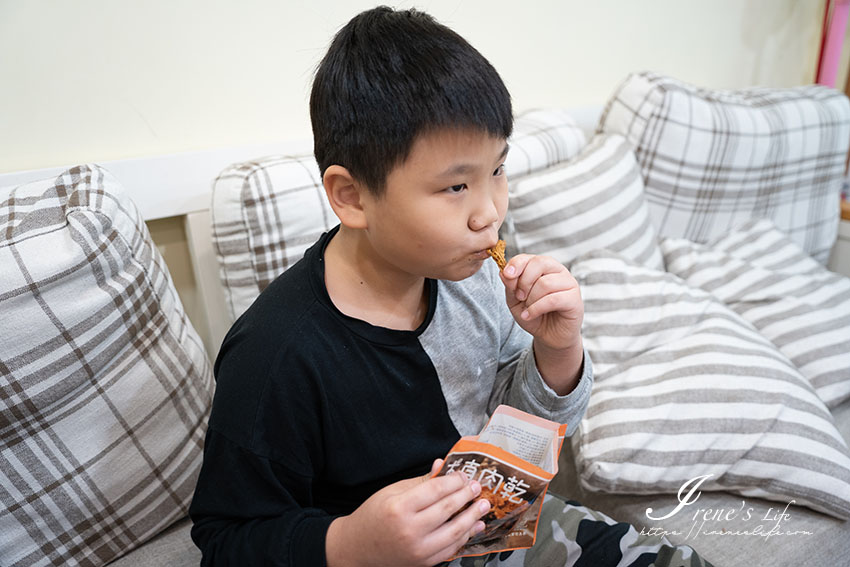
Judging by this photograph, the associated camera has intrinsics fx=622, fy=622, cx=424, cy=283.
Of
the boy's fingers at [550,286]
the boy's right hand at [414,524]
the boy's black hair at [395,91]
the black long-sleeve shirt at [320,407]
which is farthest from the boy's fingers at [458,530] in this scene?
the boy's black hair at [395,91]

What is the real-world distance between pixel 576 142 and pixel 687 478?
849 mm

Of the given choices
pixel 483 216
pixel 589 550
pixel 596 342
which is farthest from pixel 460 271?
pixel 596 342

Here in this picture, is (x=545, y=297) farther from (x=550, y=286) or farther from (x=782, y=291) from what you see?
(x=782, y=291)

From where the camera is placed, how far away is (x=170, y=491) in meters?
0.95

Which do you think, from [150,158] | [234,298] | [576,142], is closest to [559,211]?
[576,142]

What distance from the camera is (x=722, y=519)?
3.39 ft

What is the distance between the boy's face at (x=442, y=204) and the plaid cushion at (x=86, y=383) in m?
0.43

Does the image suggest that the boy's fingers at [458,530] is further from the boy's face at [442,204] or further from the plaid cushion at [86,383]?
the plaid cushion at [86,383]

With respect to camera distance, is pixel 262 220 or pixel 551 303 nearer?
pixel 551 303

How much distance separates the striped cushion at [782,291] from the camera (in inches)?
52.7

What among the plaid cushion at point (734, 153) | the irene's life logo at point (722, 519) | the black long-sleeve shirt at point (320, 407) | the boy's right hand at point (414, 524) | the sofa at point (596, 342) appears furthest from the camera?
the plaid cushion at point (734, 153)

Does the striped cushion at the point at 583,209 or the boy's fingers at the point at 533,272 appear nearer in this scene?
the boy's fingers at the point at 533,272

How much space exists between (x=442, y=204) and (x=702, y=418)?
704 mm

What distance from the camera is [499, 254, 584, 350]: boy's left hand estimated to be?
756mm
